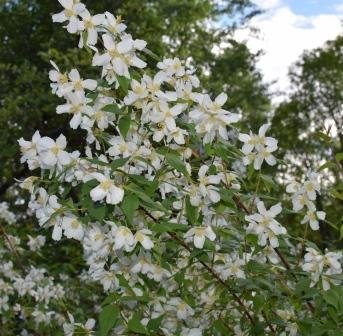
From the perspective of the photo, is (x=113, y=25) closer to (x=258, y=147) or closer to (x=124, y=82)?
(x=124, y=82)

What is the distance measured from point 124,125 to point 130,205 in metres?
0.29

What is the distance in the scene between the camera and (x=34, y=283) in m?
4.29

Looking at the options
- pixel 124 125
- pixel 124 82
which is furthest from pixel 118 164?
pixel 124 82

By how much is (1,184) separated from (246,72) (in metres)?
7.94

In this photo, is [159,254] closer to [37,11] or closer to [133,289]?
[133,289]

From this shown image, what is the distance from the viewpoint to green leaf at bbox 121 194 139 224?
1.65 metres

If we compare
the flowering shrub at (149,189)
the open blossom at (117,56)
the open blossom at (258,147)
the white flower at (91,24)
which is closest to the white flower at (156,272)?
the flowering shrub at (149,189)

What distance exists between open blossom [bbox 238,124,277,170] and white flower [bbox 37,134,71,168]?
0.69 meters

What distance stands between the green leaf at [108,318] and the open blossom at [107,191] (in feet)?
1.41

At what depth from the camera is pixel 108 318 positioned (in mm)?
1874

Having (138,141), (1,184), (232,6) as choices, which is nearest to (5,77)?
(1,184)

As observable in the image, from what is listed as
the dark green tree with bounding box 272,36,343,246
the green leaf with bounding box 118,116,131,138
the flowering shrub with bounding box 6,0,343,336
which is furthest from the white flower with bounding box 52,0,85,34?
the dark green tree with bounding box 272,36,343,246

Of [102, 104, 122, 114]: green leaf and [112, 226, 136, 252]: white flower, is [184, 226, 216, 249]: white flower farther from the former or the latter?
[102, 104, 122, 114]: green leaf

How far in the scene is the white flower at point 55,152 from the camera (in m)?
1.85
